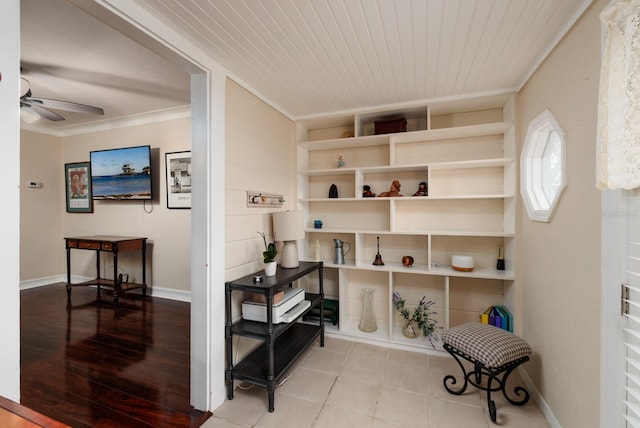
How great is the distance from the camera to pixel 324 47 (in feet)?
5.65

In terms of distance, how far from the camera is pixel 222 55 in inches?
71.3

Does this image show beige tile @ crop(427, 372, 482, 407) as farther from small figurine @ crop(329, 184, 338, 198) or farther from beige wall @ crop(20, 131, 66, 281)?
beige wall @ crop(20, 131, 66, 281)

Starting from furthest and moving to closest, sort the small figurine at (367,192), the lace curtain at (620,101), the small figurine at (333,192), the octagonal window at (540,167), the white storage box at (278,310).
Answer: the small figurine at (333,192)
the small figurine at (367,192)
the white storage box at (278,310)
the octagonal window at (540,167)
the lace curtain at (620,101)

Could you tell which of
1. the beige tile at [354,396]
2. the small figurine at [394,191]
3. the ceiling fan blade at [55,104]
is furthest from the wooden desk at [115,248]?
the small figurine at [394,191]

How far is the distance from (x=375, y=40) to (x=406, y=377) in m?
2.43

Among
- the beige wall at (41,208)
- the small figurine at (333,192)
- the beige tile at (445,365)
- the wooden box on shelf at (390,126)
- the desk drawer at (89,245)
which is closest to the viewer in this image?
the beige tile at (445,365)

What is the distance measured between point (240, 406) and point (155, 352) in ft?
3.77

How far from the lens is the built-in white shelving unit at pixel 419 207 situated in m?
2.53

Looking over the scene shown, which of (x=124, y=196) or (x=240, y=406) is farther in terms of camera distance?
(x=124, y=196)

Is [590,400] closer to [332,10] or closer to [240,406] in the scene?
[240,406]

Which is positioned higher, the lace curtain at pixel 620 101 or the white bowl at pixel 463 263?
the lace curtain at pixel 620 101

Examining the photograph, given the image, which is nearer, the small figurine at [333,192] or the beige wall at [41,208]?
the small figurine at [333,192]

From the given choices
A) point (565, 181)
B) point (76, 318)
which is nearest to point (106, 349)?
point (76, 318)

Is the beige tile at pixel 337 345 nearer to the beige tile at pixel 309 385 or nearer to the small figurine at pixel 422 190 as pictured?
the beige tile at pixel 309 385
